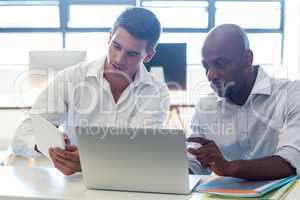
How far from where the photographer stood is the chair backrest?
275 centimetres

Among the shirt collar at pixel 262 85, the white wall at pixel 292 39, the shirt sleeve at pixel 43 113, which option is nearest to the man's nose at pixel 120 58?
the shirt sleeve at pixel 43 113

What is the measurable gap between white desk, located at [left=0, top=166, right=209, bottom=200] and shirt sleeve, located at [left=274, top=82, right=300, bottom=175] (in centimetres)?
35

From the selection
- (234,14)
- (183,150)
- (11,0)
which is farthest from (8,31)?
(183,150)

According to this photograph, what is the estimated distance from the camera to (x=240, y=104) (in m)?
1.80

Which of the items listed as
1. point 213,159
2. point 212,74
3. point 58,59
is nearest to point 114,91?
point 212,74

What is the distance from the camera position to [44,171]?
1.54 metres

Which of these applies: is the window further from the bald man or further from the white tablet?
the white tablet

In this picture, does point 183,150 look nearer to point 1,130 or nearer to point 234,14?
point 1,130

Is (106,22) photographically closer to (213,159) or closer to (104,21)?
(104,21)

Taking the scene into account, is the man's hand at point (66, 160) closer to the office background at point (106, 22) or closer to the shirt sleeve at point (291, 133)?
the shirt sleeve at point (291, 133)

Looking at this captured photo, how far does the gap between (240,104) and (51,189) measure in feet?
2.64

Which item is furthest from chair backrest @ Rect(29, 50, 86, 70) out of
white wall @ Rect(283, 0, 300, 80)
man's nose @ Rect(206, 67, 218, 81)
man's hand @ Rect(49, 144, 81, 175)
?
white wall @ Rect(283, 0, 300, 80)

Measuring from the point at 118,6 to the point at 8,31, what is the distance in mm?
1142

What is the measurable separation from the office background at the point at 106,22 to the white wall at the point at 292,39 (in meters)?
0.06
